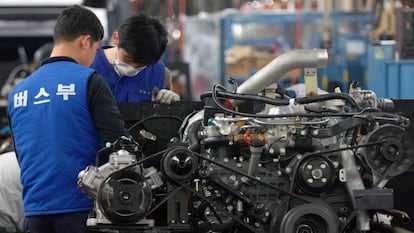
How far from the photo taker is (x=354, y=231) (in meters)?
4.27

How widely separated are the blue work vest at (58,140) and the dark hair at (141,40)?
740mm

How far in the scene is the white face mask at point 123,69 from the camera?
17.6 ft

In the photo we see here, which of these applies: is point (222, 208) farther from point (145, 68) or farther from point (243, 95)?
point (145, 68)

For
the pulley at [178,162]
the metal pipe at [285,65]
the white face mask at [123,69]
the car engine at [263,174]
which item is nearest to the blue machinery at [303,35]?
the white face mask at [123,69]

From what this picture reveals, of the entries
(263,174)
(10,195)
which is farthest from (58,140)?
(10,195)

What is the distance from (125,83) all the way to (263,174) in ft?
4.75

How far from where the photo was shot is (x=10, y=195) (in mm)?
5586

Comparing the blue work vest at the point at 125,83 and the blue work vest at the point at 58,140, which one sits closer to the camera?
the blue work vest at the point at 58,140

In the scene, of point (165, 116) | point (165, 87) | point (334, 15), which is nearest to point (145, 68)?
point (165, 87)

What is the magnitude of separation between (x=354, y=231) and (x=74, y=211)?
128cm

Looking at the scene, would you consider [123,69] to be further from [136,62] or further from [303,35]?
[303,35]

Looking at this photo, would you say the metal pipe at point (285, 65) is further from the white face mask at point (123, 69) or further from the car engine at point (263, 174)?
the white face mask at point (123, 69)

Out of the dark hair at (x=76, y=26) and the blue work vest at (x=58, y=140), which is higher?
the dark hair at (x=76, y=26)

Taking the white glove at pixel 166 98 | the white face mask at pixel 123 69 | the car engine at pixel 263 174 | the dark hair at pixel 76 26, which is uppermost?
the dark hair at pixel 76 26
